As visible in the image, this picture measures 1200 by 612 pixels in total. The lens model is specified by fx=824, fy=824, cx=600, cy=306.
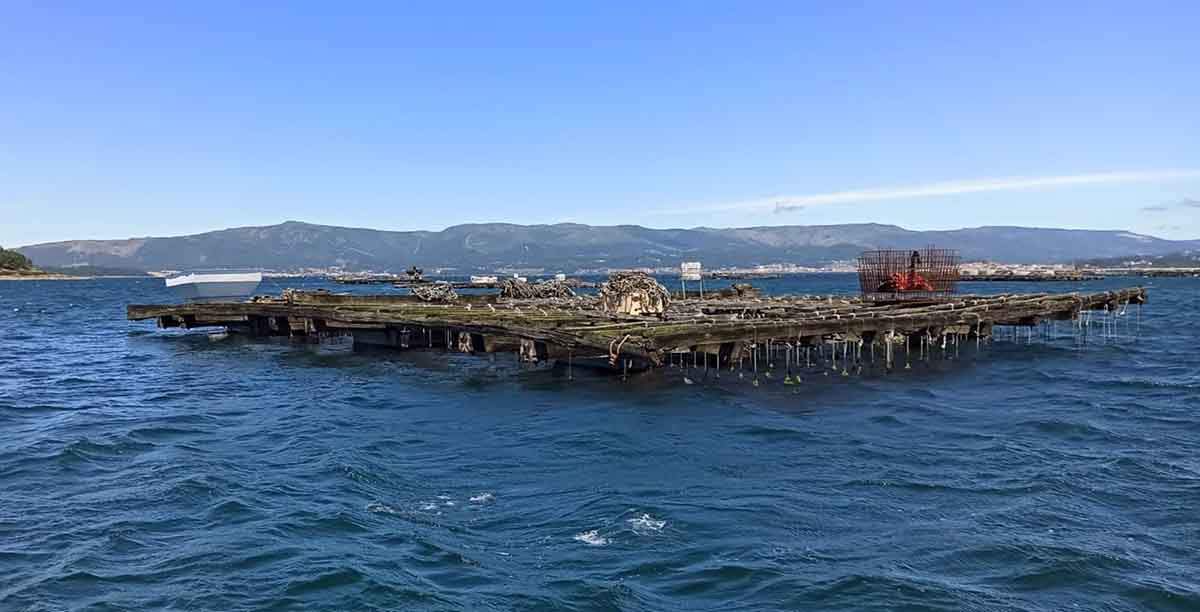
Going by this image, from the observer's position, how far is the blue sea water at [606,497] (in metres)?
11.4

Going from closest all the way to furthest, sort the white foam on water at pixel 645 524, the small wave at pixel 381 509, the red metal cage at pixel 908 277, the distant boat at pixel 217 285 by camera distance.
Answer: the white foam on water at pixel 645 524 < the small wave at pixel 381 509 < the red metal cage at pixel 908 277 < the distant boat at pixel 217 285

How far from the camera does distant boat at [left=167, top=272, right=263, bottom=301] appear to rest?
406 ft

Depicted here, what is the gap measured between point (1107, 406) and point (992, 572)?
59.7ft

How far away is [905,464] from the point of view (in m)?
18.3

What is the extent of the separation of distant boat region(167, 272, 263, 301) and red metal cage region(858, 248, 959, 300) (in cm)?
9383

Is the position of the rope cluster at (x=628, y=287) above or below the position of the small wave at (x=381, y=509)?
above

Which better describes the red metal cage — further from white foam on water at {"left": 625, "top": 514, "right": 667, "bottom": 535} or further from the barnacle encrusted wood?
white foam on water at {"left": 625, "top": 514, "right": 667, "bottom": 535}

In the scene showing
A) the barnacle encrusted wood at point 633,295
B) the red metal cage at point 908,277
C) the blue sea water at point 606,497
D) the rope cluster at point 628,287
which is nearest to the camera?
the blue sea water at point 606,497

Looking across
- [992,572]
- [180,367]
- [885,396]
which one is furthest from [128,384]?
[992,572]

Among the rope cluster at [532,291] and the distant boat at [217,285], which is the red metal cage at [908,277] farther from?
the distant boat at [217,285]

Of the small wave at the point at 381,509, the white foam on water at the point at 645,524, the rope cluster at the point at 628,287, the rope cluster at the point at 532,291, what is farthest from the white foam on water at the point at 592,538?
the rope cluster at the point at 532,291

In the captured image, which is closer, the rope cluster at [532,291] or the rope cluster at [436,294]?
the rope cluster at [436,294]

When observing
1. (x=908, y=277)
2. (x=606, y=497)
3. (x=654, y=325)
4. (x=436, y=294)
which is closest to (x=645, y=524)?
(x=606, y=497)

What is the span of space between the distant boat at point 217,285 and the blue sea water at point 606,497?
9852cm
